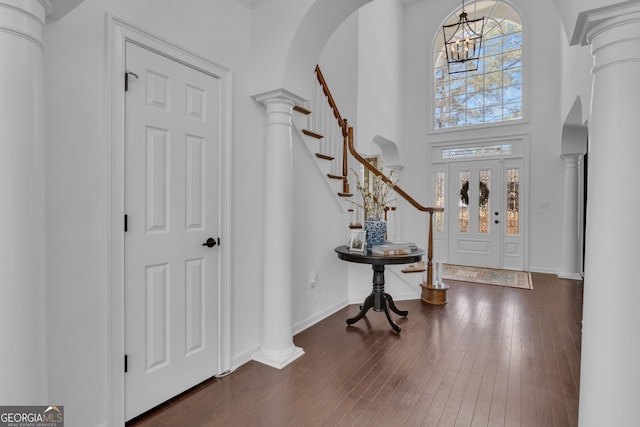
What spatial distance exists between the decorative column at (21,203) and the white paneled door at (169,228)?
2.38ft

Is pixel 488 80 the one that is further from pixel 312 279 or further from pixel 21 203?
pixel 21 203

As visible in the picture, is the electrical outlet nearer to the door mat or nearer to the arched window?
the door mat

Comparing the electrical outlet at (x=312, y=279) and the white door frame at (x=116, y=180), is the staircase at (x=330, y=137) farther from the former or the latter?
the white door frame at (x=116, y=180)

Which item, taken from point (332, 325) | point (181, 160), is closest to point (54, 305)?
point (181, 160)

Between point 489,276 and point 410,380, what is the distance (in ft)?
13.7

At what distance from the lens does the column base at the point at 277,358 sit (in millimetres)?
2523

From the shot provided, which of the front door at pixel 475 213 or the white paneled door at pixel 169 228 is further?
the front door at pixel 475 213

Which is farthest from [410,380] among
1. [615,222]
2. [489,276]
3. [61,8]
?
[489,276]

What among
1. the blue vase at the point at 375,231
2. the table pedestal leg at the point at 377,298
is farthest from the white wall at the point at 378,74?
the table pedestal leg at the point at 377,298

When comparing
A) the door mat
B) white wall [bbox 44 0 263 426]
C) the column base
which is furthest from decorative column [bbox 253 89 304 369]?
the door mat

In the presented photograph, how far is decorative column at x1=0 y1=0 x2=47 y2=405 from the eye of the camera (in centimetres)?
104

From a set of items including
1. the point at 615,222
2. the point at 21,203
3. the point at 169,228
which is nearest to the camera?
the point at 21,203

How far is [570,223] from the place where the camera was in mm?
5723

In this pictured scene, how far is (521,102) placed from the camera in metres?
6.44
